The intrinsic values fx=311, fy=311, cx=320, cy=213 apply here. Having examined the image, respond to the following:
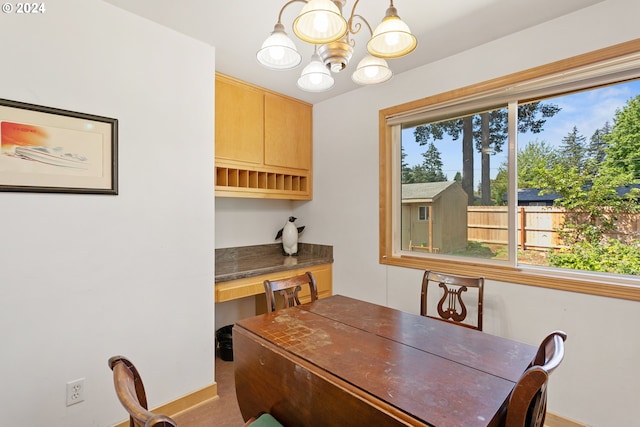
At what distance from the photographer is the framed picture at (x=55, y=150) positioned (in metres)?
1.45

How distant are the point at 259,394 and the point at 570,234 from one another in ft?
6.65

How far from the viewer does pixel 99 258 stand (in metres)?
1.70

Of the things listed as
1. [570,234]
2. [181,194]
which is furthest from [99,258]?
[570,234]

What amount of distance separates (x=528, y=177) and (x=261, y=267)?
6.79 feet

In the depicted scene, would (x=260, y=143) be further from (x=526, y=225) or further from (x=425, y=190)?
(x=526, y=225)

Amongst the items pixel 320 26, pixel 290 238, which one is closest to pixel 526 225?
pixel 320 26

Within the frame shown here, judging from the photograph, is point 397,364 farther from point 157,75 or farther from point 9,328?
point 157,75

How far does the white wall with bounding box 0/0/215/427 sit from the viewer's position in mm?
1485

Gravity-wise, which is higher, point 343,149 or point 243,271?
point 343,149

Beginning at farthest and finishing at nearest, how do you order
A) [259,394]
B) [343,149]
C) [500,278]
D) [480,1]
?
[343,149], [500,278], [480,1], [259,394]

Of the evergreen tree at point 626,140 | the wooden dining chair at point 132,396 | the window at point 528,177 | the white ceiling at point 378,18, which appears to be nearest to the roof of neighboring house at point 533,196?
the window at point 528,177

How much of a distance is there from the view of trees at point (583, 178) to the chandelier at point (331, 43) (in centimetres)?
118

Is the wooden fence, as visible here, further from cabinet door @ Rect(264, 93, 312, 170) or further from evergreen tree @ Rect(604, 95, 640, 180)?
cabinet door @ Rect(264, 93, 312, 170)

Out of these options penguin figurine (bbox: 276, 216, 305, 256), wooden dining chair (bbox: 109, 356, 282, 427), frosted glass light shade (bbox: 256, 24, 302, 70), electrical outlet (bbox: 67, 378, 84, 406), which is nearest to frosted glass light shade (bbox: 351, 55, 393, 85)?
frosted glass light shade (bbox: 256, 24, 302, 70)
